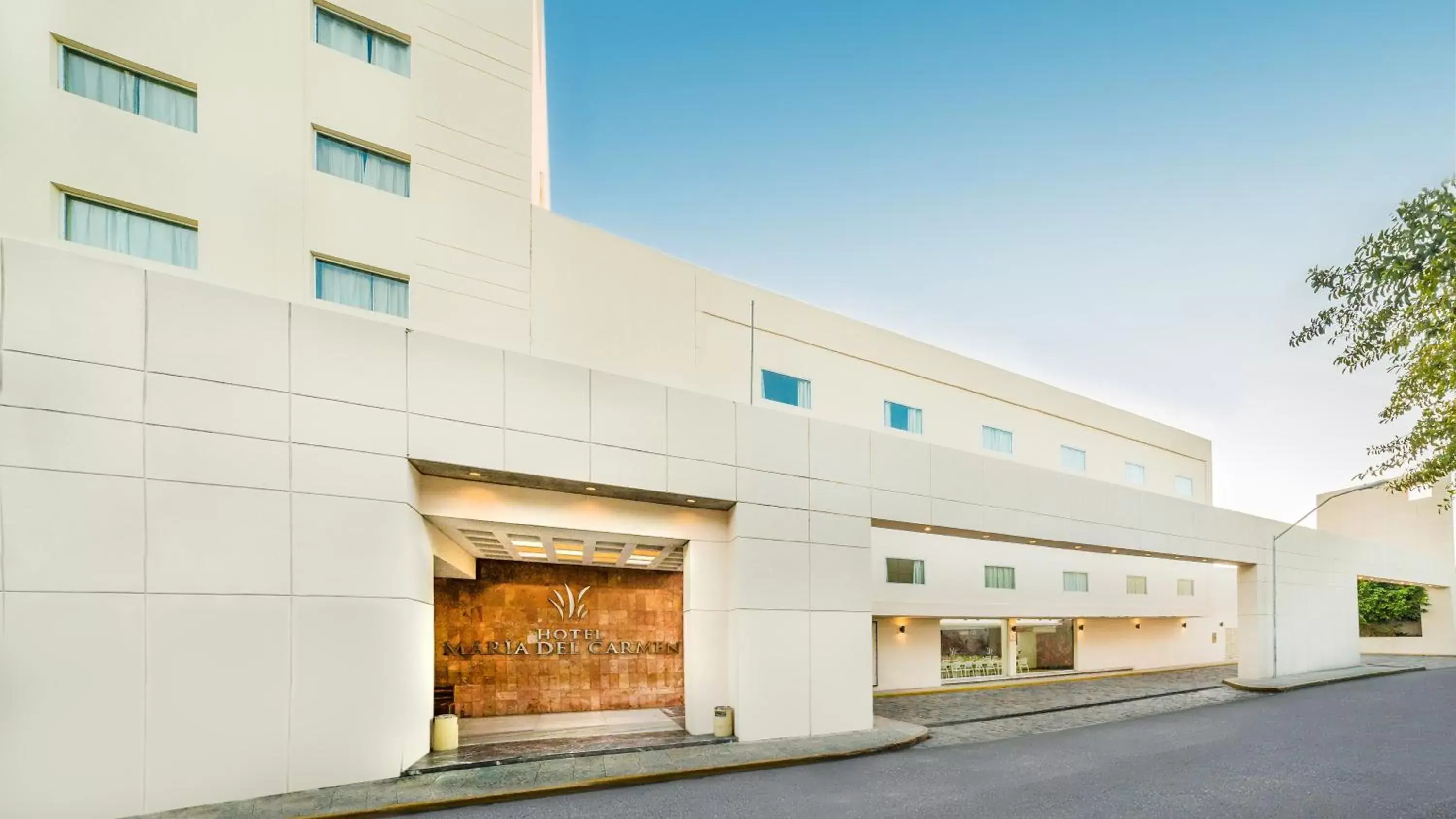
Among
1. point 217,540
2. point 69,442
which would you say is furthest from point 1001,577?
point 69,442

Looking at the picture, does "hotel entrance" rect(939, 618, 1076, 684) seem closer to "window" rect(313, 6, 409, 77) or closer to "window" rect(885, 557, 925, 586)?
"window" rect(885, 557, 925, 586)

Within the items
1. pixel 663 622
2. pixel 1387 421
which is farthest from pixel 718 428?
pixel 1387 421

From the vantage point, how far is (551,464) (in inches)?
512

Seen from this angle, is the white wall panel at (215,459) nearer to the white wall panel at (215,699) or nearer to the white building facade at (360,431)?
the white building facade at (360,431)

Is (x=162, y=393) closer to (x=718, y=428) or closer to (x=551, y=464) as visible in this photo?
(x=551, y=464)

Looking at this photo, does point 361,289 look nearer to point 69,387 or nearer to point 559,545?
point 69,387

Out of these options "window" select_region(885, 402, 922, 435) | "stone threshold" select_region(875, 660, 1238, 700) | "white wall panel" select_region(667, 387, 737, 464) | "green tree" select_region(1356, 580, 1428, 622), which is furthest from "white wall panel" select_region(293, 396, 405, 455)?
"green tree" select_region(1356, 580, 1428, 622)

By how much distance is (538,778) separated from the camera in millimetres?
11492

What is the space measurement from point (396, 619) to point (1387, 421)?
1407cm

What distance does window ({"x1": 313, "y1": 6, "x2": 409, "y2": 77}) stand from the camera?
16.0 m

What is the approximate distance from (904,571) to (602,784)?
48.0ft

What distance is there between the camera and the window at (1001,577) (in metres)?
26.0

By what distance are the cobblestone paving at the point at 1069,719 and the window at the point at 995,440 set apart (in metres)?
9.56

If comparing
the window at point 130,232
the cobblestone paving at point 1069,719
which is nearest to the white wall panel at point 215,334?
the window at point 130,232
